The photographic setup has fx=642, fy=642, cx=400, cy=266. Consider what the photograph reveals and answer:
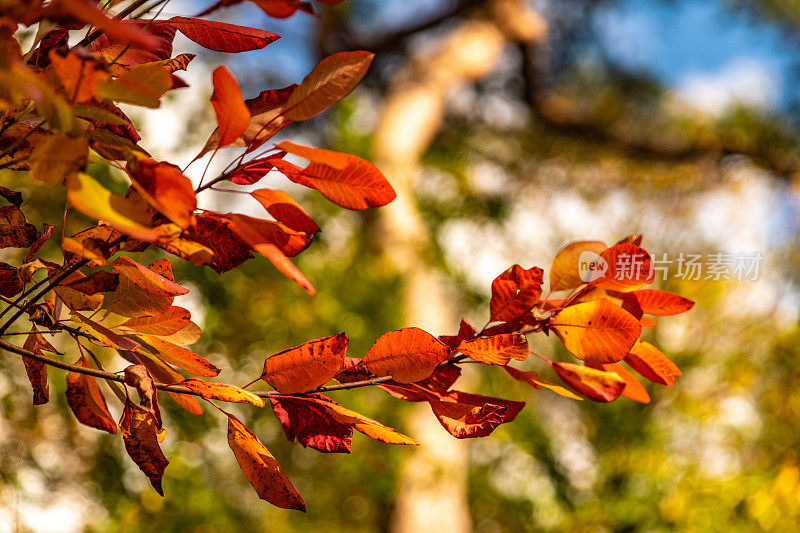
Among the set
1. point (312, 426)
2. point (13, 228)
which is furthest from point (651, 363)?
point (13, 228)

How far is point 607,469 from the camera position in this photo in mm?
1372

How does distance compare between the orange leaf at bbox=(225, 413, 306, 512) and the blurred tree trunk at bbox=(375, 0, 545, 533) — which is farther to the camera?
the blurred tree trunk at bbox=(375, 0, 545, 533)

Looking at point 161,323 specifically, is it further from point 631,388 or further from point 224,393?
A: point 631,388

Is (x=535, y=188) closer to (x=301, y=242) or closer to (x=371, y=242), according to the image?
(x=371, y=242)

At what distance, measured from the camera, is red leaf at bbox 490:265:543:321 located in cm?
21

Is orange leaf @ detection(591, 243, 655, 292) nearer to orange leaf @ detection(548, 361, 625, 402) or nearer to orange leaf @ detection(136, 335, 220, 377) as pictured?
orange leaf @ detection(548, 361, 625, 402)

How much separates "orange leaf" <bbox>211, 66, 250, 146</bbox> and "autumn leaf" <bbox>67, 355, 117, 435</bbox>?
11 cm

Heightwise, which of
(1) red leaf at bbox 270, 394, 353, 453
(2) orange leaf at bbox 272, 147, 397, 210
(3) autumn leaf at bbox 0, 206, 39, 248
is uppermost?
(2) orange leaf at bbox 272, 147, 397, 210

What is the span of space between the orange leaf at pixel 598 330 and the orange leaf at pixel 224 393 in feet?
0.33

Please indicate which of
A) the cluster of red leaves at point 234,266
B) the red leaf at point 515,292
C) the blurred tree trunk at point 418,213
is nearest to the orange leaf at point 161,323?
the cluster of red leaves at point 234,266

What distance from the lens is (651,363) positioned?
0.23 m

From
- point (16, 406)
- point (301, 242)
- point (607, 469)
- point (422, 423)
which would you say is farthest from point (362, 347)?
point (301, 242)

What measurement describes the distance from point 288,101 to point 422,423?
1228 millimetres

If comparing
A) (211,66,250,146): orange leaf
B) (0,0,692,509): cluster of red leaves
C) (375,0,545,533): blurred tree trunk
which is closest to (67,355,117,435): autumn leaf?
(0,0,692,509): cluster of red leaves
